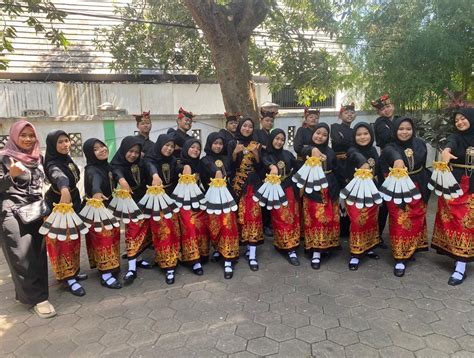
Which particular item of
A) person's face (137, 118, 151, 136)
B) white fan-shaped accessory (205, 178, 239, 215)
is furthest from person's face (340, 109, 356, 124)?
person's face (137, 118, 151, 136)

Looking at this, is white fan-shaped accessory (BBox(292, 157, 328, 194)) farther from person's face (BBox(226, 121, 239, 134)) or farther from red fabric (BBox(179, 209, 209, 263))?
person's face (BBox(226, 121, 239, 134))

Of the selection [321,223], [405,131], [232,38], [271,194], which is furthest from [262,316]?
[232,38]

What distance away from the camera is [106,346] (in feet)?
9.99

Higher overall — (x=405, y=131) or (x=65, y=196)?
(x=405, y=131)

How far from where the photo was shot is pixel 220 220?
171 inches

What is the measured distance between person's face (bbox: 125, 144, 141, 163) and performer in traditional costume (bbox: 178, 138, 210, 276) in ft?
1.59

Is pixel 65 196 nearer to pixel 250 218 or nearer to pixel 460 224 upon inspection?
pixel 250 218

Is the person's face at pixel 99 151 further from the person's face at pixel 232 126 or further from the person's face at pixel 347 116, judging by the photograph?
the person's face at pixel 347 116

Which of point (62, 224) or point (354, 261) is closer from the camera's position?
point (62, 224)

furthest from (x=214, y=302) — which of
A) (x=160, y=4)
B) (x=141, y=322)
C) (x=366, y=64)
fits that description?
(x=160, y=4)

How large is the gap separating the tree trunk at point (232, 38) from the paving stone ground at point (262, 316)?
9.29ft

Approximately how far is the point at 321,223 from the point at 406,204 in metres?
0.93

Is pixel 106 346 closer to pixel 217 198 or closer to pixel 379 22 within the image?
pixel 217 198

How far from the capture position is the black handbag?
3482 millimetres
